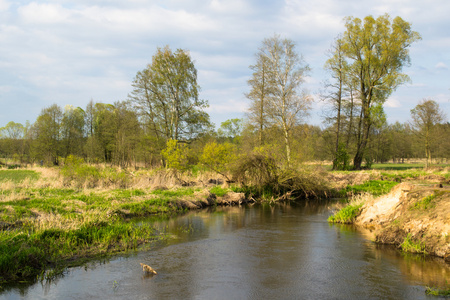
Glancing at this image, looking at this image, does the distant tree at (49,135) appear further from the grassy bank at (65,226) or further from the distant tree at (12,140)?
the grassy bank at (65,226)

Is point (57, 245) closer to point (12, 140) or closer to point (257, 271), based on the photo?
point (257, 271)

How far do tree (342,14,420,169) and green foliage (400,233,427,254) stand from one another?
2790 centimetres

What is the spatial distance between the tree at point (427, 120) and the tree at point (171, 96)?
25424mm

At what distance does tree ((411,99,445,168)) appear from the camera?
39.2 meters

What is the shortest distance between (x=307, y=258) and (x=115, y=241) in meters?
5.90

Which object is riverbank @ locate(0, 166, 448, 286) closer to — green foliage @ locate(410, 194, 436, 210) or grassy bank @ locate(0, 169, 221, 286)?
grassy bank @ locate(0, 169, 221, 286)

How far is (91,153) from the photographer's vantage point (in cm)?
4728

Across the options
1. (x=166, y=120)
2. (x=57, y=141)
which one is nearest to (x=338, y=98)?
(x=166, y=120)

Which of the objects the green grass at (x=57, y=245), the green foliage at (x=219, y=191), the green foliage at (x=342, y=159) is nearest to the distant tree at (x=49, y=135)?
the green foliage at (x=219, y=191)

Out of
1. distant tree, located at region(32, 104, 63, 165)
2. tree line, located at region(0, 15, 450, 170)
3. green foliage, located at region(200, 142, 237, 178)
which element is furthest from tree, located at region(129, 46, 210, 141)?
distant tree, located at region(32, 104, 63, 165)

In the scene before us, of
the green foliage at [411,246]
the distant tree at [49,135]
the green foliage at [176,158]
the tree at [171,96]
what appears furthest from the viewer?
the distant tree at [49,135]

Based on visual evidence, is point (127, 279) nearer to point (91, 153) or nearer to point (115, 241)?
point (115, 241)

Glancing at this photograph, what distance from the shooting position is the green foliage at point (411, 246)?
9734 millimetres

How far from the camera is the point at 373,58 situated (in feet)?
115
